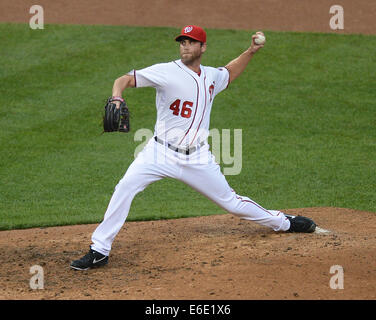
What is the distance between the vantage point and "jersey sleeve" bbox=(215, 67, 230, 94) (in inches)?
229

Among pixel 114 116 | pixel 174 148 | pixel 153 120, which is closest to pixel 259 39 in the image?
pixel 174 148

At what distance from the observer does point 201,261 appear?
5.31m

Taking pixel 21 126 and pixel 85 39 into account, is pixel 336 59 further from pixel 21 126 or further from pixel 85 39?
pixel 21 126

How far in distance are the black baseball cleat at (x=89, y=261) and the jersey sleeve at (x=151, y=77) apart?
1.38 metres

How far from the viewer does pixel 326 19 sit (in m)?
13.5

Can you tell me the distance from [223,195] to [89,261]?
4.03ft

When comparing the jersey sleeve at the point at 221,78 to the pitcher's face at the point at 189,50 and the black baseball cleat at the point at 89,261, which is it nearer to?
the pitcher's face at the point at 189,50

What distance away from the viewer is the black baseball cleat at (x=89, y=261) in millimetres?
5305

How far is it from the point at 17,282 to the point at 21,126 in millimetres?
5266

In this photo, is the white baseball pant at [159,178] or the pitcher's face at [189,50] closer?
the white baseball pant at [159,178]

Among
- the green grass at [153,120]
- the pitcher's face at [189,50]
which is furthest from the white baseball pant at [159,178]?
the green grass at [153,120]

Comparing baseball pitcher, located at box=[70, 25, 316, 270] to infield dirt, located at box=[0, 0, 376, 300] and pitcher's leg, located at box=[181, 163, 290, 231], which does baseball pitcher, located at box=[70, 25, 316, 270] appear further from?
infield dirt, located at box=[0, 0, 376, 300]

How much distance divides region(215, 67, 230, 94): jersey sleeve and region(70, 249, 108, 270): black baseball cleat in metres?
1.73

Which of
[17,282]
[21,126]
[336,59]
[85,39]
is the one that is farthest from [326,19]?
[17,282]
